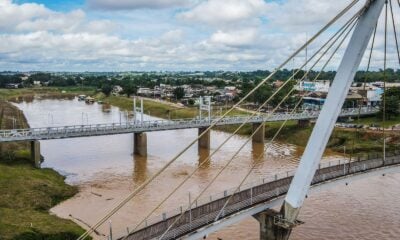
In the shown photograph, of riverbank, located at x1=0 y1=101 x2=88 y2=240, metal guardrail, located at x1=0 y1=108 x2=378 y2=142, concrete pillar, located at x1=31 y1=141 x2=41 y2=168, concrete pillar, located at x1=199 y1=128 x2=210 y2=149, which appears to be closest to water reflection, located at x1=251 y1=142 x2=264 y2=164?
metal guardrail, located at x1=0 y1=108 x2=378 y2=142

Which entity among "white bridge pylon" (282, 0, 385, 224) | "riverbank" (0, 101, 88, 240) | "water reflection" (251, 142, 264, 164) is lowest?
"water reflection" (251, 142, 264, 164)

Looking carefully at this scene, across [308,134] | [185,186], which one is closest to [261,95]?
[308,134]

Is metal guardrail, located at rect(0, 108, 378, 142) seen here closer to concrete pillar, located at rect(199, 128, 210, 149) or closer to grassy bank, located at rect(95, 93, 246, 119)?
concrete pillar, located at rect(199, 128, 210, 149)

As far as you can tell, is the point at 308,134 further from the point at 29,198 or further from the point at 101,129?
the point at 29,198

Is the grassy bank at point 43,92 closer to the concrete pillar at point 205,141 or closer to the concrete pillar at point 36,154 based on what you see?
the concrete pillar at point 205,141

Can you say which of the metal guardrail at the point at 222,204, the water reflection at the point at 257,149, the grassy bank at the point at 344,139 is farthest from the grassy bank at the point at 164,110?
the metal guardrail at the point at 222,204
